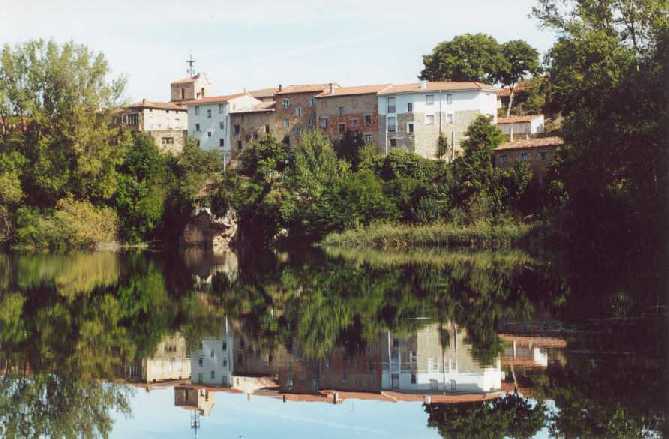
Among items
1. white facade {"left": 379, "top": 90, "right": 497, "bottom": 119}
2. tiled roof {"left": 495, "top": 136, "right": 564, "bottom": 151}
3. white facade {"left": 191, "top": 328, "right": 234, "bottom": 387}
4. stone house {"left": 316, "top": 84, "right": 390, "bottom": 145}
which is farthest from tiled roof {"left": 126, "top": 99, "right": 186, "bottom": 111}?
white facade {"left": 191, "top": 328, "right": 234, "bottom": 387}

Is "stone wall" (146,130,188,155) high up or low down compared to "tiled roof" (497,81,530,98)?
down

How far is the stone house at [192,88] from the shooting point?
10494cm

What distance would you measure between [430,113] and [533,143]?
40.8 ft

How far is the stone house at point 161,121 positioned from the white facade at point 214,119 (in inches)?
57.1

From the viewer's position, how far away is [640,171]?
135ft

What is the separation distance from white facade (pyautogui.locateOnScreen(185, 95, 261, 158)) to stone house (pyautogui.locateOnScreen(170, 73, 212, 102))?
37.2 ft

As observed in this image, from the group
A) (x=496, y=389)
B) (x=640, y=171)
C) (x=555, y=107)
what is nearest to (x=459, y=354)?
(x=496, y=389)

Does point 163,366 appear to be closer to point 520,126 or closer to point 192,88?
point 520,126

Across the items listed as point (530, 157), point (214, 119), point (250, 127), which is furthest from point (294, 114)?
point (530, 157)

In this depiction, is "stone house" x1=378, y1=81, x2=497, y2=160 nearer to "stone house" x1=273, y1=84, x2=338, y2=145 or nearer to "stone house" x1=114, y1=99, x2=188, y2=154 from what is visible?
"stone house" x1=273, y1=84, x2=338, y2=145

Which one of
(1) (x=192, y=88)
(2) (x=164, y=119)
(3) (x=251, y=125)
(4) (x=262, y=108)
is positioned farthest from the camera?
(1) (x=192, y=88)

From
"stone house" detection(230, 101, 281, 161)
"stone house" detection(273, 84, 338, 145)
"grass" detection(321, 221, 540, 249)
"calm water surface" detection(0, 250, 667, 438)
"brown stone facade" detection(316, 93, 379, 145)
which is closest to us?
"calm water surface" detection(0, 250, 667, 438)

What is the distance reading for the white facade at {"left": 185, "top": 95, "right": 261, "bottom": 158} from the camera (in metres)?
91.2

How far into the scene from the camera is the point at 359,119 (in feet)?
270
